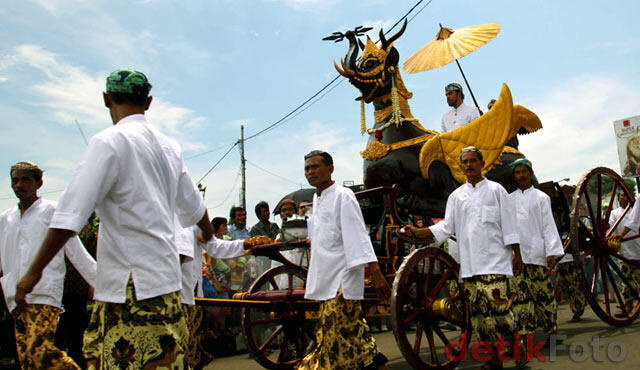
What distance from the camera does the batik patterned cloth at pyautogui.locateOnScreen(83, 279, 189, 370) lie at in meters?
1.99

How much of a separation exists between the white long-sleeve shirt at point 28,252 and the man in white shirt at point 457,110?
194 inches

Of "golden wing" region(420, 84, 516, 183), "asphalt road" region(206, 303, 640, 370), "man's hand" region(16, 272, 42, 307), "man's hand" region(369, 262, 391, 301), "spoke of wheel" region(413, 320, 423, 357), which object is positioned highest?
"golden wing" region(420, 84, 516, 183)

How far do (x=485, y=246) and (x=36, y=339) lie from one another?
11.1 feet

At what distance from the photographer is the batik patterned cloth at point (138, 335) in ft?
6.53

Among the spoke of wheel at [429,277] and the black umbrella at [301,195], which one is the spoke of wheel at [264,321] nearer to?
the spoke of wheel at [429,277]

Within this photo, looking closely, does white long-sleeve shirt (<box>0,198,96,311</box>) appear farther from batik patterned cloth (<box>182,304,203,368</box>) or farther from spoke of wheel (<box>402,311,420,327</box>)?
spoke of wheel (<box>402,311,420,327</box>)

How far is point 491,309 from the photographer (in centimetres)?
410

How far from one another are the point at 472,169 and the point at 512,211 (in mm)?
475

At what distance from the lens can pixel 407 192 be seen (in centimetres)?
618

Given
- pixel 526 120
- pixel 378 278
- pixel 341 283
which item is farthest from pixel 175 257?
pixel 526 120

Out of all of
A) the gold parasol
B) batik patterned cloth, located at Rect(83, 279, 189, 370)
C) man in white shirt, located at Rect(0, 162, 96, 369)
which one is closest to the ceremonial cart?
the gold parasol

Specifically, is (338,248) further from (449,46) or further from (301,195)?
(301,195)

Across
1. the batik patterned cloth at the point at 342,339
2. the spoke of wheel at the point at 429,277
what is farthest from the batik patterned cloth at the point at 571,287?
the batik patterned cloth at the point at 342,339

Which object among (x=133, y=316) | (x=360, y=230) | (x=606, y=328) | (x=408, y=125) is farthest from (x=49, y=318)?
(x=606, y=328)
